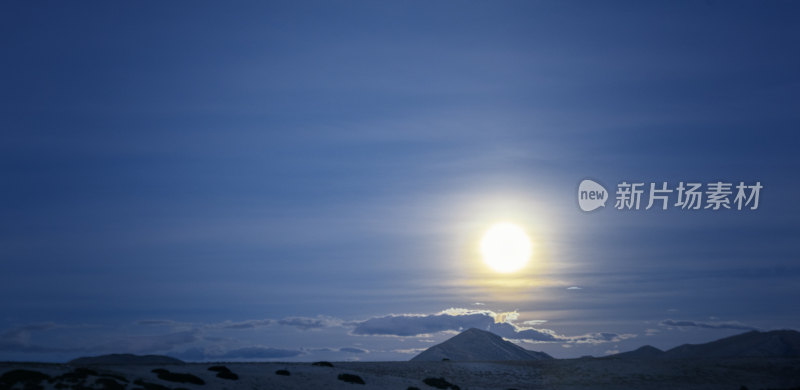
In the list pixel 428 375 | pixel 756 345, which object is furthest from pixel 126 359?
pixel 756 345

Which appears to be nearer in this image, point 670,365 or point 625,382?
point 625,382

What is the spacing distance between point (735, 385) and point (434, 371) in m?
34.8

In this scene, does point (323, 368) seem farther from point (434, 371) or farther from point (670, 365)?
point (670, 365)

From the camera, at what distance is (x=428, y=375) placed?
2987 inches

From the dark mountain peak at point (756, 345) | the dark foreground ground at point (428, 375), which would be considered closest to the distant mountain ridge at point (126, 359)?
the dark foreground ground at point (428, 375)

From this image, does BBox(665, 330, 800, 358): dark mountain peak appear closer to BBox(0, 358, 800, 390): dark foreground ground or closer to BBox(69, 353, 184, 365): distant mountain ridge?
BBox(0, 358, 800, 390): dark foreground ground

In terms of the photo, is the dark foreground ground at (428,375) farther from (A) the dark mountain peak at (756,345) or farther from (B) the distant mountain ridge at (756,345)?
(A) the dark mountain peak at (756,345)

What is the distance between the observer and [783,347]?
17212 cm

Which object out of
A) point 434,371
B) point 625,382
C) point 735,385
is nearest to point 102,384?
point 434,371

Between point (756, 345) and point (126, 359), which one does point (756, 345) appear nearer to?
point (756, 345)

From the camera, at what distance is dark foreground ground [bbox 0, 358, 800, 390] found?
157ft

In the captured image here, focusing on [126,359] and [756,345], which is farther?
[756,345]

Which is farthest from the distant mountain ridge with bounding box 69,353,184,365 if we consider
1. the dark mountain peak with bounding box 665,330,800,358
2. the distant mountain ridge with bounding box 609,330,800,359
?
the dark mountain peak with bounding box 665,330,800,358

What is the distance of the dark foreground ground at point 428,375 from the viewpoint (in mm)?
47750
